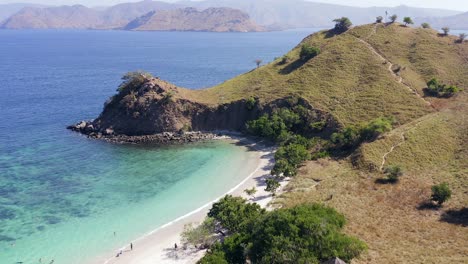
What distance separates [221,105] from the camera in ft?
335

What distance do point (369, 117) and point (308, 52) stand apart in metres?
34.4

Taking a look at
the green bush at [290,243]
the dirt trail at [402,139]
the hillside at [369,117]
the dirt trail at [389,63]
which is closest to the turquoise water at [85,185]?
the hillside at [369,117]

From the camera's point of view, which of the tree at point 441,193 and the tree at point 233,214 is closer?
the tree at point 233,214

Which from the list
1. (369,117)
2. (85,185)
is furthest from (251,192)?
(369,117)

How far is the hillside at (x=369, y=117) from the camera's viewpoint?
167 ft

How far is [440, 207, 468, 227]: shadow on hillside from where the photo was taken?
5099 cm

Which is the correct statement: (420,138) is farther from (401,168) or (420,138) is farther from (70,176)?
(70,176)

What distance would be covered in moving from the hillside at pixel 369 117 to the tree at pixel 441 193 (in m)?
1.56

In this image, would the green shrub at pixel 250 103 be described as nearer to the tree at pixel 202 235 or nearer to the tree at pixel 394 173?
the tree at pixel 394 173

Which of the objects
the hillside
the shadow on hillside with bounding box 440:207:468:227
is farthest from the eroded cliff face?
the shadow on hillside with bounding box 440:207:468:227

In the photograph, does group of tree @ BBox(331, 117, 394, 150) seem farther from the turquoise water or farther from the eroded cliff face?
the eroded cliff face

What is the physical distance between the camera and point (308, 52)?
374 ft

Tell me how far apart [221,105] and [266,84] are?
14988 mm

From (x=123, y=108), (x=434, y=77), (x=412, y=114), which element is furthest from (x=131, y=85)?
(x=434, y=77)
